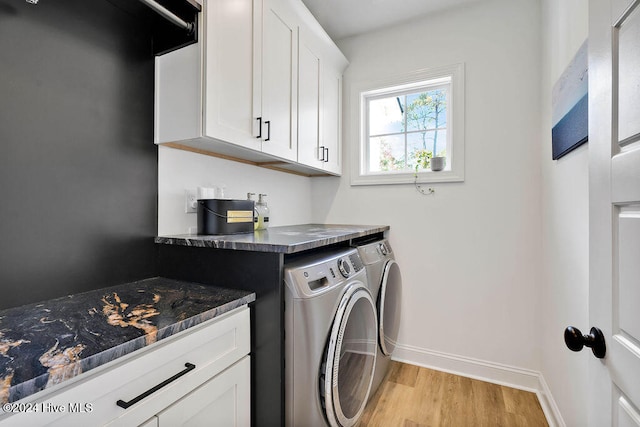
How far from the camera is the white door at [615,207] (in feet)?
1.81

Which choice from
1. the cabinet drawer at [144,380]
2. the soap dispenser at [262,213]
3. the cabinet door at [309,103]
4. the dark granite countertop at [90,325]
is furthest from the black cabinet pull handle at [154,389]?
the cabinet door at [309,103]

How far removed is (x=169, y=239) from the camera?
1274mm

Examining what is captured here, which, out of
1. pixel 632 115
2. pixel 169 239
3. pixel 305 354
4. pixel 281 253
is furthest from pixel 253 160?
pixel 632 115

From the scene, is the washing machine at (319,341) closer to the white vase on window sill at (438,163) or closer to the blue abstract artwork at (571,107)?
the blue abstract artwork at (571,107)

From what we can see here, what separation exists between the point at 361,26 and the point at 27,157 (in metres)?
2.26

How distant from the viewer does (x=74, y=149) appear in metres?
1.06

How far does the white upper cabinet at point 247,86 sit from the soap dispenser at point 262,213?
0.26 m

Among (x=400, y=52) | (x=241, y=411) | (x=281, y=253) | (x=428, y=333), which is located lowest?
(x=428, y=333)

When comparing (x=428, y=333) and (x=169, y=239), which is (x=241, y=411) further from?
(x=428, y=333)

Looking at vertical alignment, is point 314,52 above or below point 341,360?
above

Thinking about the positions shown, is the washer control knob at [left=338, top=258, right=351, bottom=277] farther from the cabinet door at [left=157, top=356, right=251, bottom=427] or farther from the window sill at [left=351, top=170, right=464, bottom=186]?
the window sill at [left=351, top=170, right=464, bottom=186]

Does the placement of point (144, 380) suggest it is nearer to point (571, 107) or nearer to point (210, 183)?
point (210, 183)

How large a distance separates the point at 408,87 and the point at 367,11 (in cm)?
62

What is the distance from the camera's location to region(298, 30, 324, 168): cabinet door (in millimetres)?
1814
